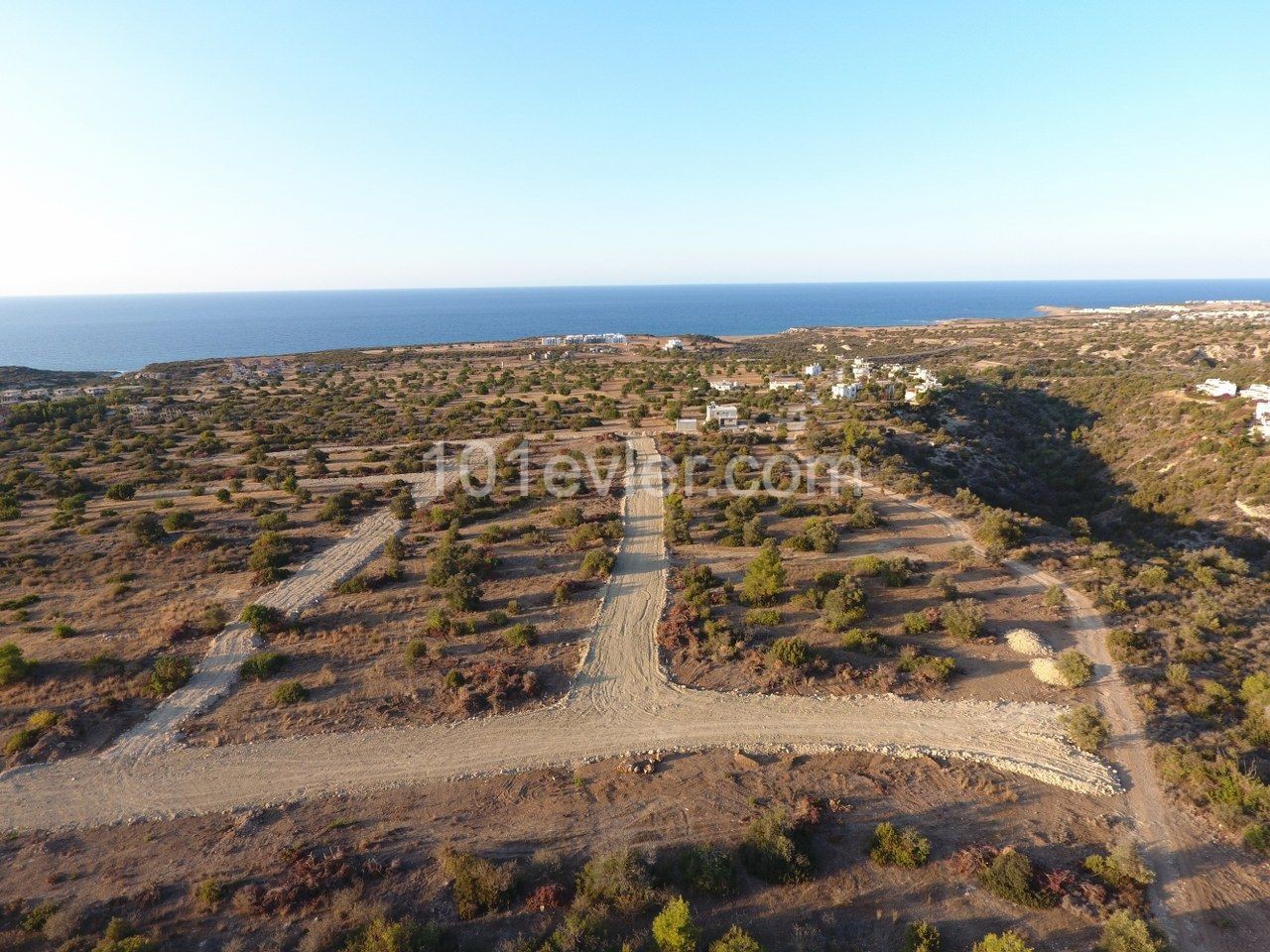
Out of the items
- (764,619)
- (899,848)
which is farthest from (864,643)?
(899,848)

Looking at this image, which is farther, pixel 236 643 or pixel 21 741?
pixel 236 643

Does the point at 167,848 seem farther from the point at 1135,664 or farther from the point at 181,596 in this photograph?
the point at 1135,664

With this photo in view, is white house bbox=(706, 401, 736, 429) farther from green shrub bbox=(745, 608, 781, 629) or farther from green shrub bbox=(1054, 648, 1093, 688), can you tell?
green shrub bbox=(1054, 648, 1093, 688)

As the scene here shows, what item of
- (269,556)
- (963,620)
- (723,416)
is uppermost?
(723,416)

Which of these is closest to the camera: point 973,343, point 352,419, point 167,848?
point 167,848

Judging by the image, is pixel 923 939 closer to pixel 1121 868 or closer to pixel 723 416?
pixel 1121 868

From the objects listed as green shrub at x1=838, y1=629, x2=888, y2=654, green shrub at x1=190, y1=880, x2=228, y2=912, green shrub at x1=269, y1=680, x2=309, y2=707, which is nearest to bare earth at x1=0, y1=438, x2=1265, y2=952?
green shrub at x1=269, y1=680, x2=309, y2=707

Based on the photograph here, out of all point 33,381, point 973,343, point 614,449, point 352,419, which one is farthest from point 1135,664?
point 33,381
